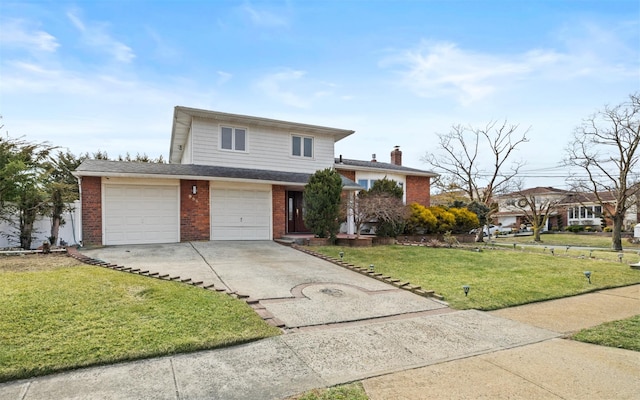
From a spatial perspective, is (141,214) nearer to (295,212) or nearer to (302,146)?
(295,212)

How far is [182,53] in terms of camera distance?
40.8ft

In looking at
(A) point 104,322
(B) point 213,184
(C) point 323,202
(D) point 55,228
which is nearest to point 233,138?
(B) point 213,184

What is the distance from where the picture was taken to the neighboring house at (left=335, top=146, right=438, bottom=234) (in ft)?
63.2

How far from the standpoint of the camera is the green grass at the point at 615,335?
180 inches

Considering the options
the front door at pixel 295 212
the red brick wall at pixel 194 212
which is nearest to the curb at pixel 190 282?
the red brick wall at pixel 194 212

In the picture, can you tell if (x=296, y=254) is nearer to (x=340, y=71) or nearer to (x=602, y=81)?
(x=340, y=71)

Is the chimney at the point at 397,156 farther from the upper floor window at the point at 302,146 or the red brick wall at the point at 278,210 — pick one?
the red brick wall at the point at 278,210

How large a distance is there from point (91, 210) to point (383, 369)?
12.2 meters

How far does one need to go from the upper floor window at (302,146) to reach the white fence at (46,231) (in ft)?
29.6

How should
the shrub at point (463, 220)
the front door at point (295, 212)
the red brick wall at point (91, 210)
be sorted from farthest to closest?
the shrub at point (463, 220) → the front door at point (295, 212) → the red brick wall at point (91, 210)

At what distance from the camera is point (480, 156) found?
30.6m

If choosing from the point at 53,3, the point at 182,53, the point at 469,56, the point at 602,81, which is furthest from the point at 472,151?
the point at 53,3

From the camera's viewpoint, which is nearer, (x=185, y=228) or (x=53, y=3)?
(x=53, y=3)

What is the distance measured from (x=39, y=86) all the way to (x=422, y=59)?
13.4m
